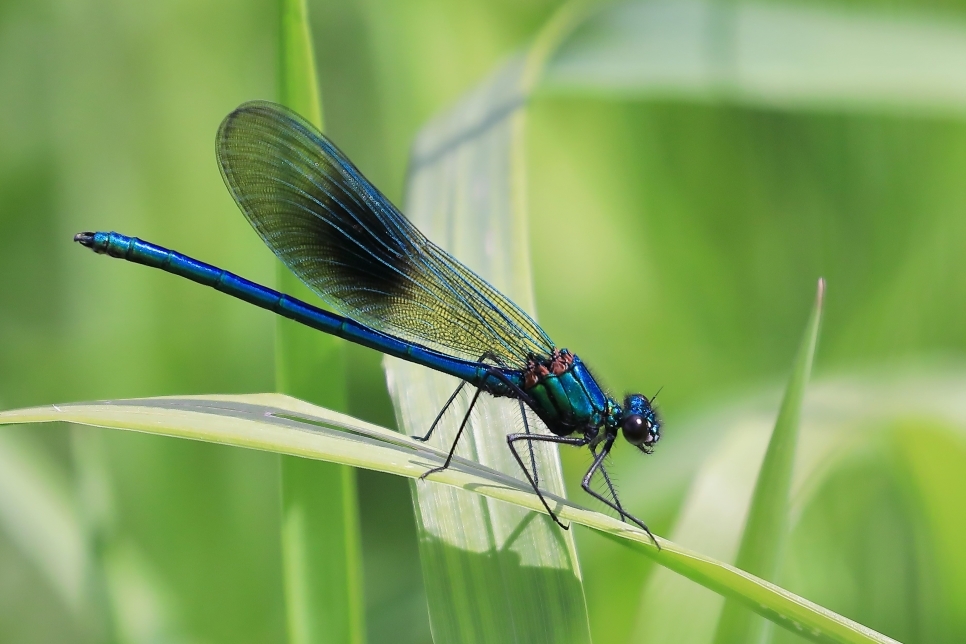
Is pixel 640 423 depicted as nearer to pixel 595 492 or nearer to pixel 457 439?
pixel 595 492

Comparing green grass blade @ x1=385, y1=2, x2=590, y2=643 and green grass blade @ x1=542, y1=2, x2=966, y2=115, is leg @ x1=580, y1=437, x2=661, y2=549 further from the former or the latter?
green grass blade @ x1=542, y1=2, x2=966, y2=115

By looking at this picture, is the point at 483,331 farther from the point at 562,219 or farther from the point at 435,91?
the point at 435,91

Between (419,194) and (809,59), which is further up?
(809,59)

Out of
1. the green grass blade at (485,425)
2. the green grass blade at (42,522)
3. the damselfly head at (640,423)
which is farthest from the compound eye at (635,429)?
the green grass blade at (42,522)

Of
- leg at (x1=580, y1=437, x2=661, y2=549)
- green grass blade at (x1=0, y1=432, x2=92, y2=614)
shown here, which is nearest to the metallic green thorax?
leg at (x1=580, y1=437, x2=661, y2=549)

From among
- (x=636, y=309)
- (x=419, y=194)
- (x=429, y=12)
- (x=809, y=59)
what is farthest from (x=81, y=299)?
(x=809, y=59)

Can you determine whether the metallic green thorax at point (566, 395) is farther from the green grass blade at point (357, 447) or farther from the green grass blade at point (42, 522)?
the green grass blade at point (42, 522)

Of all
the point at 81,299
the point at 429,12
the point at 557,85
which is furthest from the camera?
the point at 429,12
